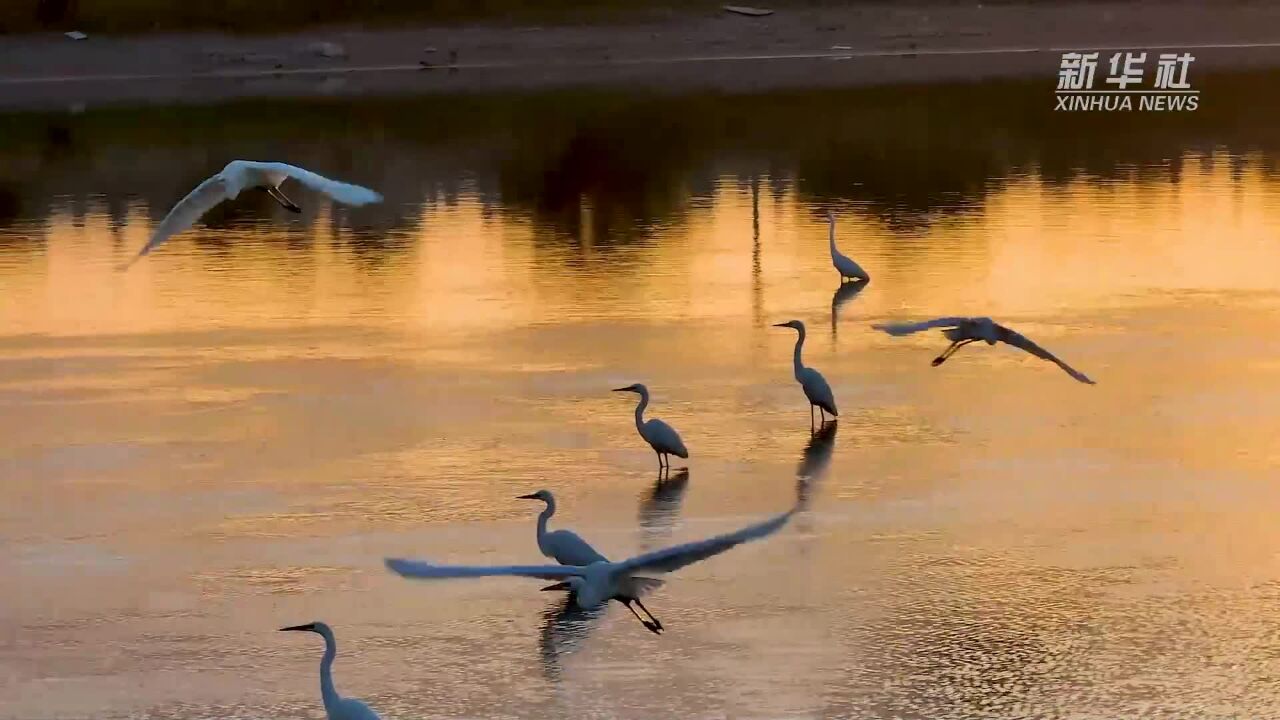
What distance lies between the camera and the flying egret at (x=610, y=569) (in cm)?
732

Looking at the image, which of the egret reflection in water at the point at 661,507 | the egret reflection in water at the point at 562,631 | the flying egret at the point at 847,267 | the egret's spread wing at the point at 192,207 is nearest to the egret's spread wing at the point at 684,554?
the egret reflection in water at the point at 562,631

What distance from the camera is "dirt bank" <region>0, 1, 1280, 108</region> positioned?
125 ft

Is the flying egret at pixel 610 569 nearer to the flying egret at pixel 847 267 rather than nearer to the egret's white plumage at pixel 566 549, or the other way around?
the egret's white plumage at pixel 566 549

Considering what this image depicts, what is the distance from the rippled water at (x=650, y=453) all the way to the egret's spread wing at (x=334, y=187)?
1.66 m

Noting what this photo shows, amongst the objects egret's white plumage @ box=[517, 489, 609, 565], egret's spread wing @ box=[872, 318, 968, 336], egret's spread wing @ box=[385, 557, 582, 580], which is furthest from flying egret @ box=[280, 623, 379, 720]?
egret's spread wing @ box=[872, 318, 968, 336]

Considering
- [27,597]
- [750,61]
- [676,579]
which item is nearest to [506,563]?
[676,579]

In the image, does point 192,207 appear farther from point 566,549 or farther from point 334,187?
point 566,549

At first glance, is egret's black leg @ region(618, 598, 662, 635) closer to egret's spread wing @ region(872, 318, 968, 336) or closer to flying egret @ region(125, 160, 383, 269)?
egret's spread wing @ region(872, 318, 968, 336)

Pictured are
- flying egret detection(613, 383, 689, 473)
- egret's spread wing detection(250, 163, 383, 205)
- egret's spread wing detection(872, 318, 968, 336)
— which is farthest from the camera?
flying egret detection(613, 383, 689, 473)

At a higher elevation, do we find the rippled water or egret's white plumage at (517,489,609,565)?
egret's white plumage at (517,489,609,565)

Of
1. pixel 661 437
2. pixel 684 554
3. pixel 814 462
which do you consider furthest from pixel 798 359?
pixel 684 554

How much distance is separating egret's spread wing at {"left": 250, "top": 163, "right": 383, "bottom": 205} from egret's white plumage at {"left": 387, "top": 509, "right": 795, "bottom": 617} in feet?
5.99

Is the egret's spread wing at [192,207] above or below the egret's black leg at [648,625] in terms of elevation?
above

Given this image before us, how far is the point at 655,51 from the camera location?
1592 inches
